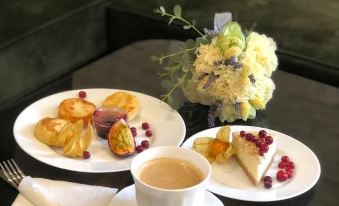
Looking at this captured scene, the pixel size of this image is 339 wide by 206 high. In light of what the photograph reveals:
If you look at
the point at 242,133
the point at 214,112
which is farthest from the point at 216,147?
the point at 214,112

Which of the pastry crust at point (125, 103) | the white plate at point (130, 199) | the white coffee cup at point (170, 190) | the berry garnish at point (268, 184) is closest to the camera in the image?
the white coffee cup at point (170, 190)

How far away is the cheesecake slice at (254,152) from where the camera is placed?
121 cm

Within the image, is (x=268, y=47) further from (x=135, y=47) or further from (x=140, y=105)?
(x=135, y=47)

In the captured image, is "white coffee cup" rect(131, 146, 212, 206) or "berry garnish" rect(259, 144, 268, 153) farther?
"berry garnish" rect(259, 144, 268, 153)

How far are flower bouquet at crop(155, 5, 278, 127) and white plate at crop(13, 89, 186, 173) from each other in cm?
6

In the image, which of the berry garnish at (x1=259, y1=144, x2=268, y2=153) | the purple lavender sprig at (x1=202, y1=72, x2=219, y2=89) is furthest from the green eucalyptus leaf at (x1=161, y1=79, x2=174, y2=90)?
the berry garnish at (x1=259, y1=144, x2=268, y2=153)

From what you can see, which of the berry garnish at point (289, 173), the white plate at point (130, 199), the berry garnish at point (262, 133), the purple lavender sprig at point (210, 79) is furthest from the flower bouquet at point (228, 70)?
the white plate at point (130, 199)

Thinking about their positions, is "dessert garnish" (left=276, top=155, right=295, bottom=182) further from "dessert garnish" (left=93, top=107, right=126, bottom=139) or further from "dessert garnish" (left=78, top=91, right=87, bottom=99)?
"dessert garnish" (left=78, top=91, right=87, bottom=99)

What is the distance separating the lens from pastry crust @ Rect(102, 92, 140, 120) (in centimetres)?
142

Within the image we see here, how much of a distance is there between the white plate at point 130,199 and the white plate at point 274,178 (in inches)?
2.2

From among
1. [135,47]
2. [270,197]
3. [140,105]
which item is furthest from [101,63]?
[270,197]

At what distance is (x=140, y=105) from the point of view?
1.47 meters

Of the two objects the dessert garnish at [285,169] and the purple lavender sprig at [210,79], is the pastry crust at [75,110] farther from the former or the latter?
the dessert garnish at [285,169]

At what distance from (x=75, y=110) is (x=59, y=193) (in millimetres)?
314
